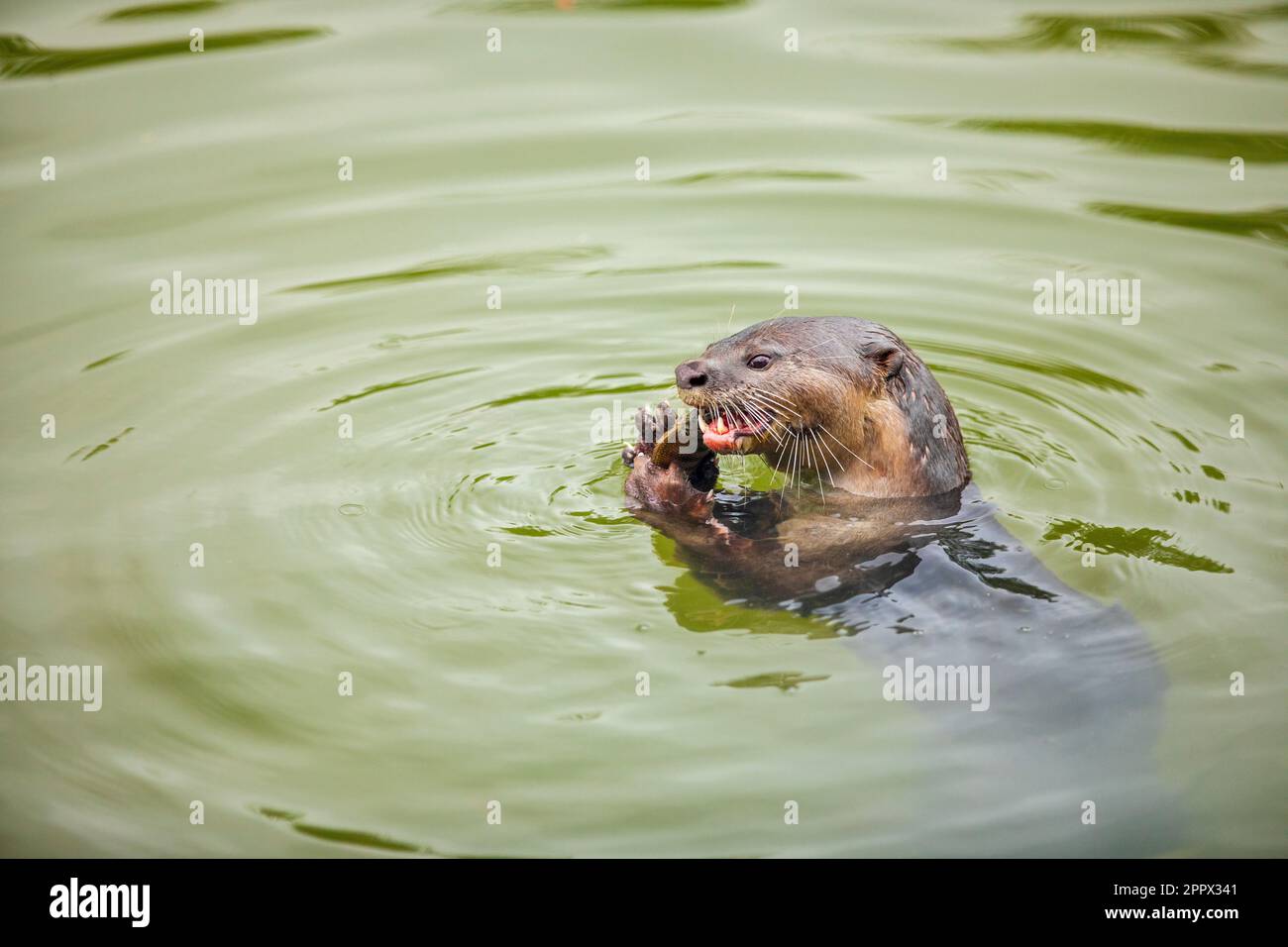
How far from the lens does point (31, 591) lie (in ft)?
19.8

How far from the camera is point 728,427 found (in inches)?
243

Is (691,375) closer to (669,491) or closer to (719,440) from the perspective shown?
(719,440)

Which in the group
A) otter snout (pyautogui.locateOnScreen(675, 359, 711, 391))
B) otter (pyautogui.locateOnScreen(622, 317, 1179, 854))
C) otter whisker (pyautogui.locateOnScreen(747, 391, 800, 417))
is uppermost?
otter snout (pyautogui.locateOnScreen(675, 359, 711, 391))

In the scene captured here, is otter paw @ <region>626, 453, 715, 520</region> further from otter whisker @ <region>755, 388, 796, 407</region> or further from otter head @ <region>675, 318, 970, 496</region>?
otter whisker @ <region>755, 388, 796, 407</region>

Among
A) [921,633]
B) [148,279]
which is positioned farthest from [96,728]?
[148,279]

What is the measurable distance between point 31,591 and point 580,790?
8.76ft

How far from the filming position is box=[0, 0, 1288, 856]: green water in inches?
199

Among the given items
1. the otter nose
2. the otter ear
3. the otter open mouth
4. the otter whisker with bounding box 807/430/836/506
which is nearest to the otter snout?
the otter nose

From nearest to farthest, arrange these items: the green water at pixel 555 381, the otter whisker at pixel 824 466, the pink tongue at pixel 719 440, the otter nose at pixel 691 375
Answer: the green water at pixel 555 381
the otter nose at pixel 691 375
the pink tongue at pixel 719 440
the otter whisker at pixel 824 466

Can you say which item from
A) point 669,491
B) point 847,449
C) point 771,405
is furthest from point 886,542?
point 669,491

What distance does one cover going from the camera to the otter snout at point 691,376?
6.01 m

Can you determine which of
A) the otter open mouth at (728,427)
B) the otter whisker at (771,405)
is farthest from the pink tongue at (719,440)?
the otter whisker at (771,405)

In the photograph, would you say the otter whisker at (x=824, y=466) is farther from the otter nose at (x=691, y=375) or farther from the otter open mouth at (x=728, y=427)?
the otter nose at (x=691, y=375)

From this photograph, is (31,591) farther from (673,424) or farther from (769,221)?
(769,221)
